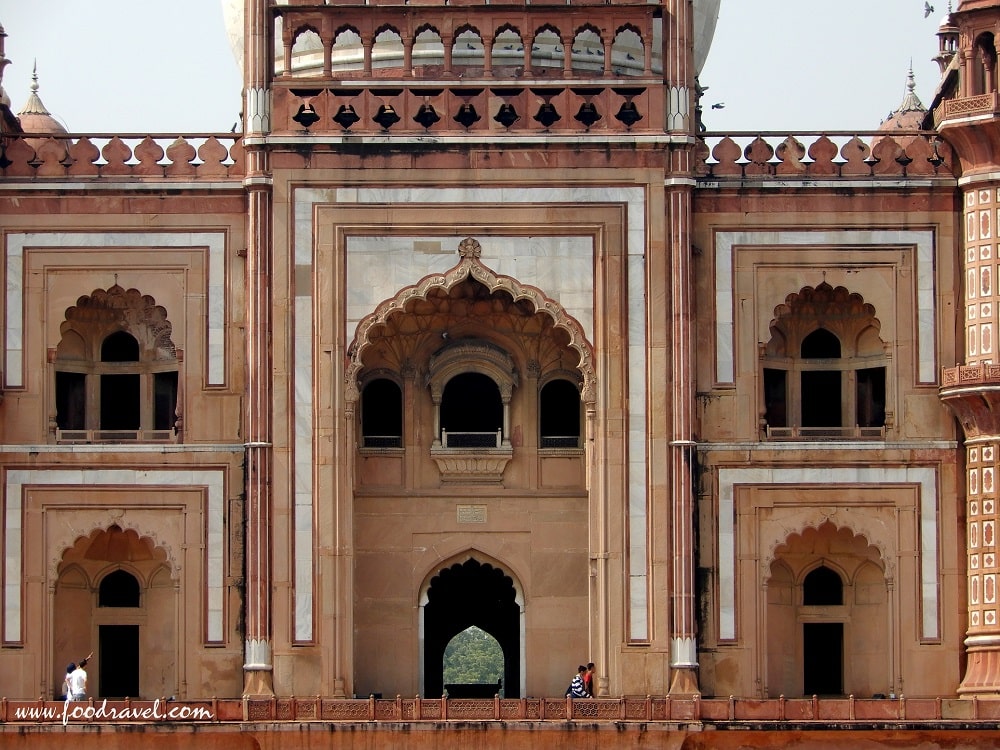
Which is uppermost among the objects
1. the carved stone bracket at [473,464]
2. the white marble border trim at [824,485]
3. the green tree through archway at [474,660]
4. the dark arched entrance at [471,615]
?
the carved stone bracket at [473,464]

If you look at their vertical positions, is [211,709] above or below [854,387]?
below

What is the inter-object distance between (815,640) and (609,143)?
591 cm

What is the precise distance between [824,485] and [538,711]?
4.11 m

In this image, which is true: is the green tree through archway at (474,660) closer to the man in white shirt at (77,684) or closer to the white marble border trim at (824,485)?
the white marble border trim at (824,485)

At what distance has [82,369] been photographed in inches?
1115

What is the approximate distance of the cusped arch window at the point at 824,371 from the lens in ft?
92.3

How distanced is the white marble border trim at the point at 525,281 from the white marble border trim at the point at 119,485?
989 millimetres

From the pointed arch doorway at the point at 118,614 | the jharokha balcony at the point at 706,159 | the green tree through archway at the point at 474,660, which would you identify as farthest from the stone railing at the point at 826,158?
the green tree through archway at the point at 474,660

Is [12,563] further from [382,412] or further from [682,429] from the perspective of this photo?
[682,429]

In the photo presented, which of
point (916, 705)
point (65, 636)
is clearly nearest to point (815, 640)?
point (916, 705)

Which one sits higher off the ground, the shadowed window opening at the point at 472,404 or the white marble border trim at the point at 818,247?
the white marble border trim at the point at 818,247

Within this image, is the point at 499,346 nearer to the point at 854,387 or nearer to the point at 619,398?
the point at 619,398

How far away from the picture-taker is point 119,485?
27375 millimetres

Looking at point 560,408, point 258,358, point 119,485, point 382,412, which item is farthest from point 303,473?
point 560,408
